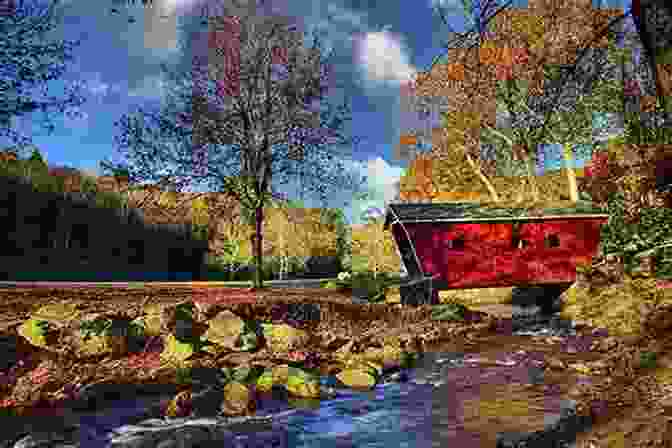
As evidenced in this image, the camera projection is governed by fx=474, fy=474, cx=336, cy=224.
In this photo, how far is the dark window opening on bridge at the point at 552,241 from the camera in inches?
875

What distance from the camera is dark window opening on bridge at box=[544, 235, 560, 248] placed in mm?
22234

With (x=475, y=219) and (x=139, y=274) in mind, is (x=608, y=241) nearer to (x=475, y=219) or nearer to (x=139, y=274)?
(x=475, y=219)

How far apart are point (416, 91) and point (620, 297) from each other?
21.1 metres

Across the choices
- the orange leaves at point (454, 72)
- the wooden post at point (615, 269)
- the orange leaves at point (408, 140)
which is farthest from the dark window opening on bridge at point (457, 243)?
the orange leaves at point (408, 140)

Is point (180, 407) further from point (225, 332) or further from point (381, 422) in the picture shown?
point (225, 332)

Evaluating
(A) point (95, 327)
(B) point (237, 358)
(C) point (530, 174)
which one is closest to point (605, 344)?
(B) point (237, 358)

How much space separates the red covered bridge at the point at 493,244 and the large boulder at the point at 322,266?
171 feet

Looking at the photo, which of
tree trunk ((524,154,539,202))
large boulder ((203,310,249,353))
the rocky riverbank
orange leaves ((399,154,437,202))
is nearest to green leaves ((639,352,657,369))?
the rocky riverbank

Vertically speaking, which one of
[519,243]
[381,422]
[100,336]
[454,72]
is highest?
[454,72]

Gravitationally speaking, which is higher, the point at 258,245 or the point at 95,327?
the point at 258,245

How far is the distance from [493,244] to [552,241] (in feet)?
9.74

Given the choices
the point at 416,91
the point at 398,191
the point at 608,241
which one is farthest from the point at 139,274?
the point at 608,241

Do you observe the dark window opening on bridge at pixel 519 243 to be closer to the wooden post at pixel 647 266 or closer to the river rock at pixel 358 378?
the wooden post at pixel 647 266

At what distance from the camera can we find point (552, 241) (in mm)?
22297
